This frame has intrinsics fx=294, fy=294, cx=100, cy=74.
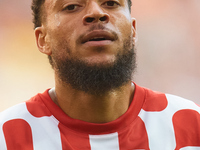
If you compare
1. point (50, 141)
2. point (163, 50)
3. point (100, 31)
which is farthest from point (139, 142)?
point (163, 50)

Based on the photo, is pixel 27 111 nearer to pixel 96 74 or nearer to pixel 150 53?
pixel 96 74

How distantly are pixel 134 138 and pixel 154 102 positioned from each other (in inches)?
9.1

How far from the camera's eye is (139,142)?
1302mm

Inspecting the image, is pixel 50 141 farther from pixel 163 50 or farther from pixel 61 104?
pixel 163 50

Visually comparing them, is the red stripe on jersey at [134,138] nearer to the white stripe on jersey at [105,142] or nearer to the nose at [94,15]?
the white stripe on jersey at [105,142]

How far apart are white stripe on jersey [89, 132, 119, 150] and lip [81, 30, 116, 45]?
411 mm

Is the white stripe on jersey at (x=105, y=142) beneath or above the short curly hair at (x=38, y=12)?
beneath

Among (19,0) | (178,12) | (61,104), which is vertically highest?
(19,0)

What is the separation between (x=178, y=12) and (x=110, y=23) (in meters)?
3.52

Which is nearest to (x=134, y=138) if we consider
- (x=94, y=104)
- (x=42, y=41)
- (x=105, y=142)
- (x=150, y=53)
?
(x=105, y=142)

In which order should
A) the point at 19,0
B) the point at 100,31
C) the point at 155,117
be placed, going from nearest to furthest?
the point at 100,31 → the point at 155,117 → the point at 19,0

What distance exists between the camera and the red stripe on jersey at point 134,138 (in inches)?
50.7

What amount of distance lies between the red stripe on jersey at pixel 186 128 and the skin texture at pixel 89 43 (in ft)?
0.82

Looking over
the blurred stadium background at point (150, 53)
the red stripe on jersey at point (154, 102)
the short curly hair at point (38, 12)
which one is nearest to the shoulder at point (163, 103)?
the red stripe on jersey at point (154, 102)
